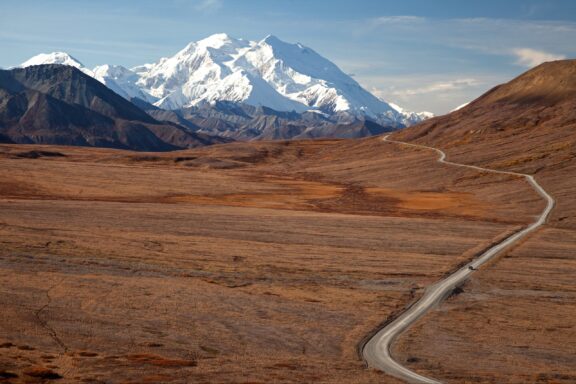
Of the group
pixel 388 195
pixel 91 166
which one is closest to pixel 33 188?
pixel 91 166

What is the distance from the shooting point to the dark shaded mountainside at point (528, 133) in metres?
114

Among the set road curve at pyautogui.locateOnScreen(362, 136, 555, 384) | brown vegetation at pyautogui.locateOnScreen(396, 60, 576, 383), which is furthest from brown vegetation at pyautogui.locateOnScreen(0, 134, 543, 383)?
brown vegetation at pyautogui.locateOnScreen(396, 60, 576, 383)

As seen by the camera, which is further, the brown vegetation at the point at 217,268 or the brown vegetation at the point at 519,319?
the brown vegetation at the point at 519,319

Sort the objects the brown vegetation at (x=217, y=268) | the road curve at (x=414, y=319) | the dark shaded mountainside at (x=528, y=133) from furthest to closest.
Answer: the dark shaded mountainside at (x=528, y=133) → the brown vegetation at (x=217, y=268) → the road curve at (x=414, y=319)

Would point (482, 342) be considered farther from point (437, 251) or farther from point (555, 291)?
point (437, 251)

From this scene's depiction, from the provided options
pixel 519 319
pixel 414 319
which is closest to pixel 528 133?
pixel 519 319

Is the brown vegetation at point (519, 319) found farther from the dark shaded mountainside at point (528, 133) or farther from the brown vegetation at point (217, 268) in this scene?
the brown vegetation at point (217, 268)

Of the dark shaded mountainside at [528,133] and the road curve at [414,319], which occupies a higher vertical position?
the dark shaded mountainside at [528,133]

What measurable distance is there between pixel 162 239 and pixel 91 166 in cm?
7845

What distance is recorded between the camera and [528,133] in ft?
499

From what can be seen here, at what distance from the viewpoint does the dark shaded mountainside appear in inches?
4506

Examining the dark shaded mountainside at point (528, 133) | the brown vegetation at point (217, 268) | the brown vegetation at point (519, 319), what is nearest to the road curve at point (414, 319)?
the brown vegetation at point (519, 319)

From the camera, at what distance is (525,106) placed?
178625mm

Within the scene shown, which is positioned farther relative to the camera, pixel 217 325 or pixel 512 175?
pixel 512 175
